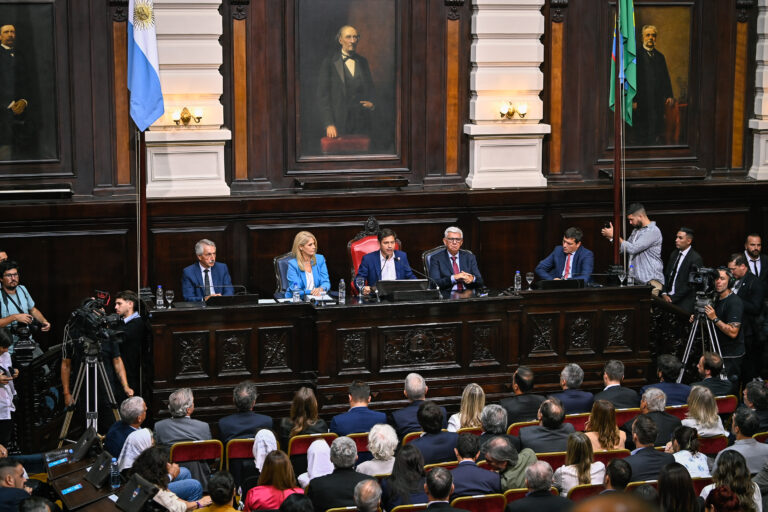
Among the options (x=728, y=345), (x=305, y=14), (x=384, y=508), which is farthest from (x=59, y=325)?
(x=728, y=345)

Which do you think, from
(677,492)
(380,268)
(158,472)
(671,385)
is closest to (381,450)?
(158,472)

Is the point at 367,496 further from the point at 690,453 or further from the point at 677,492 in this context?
the point at 690,453

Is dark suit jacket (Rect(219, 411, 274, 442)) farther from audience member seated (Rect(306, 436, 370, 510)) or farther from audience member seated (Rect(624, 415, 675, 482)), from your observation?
audience member seated (Rect(624, 415, 675, 482))

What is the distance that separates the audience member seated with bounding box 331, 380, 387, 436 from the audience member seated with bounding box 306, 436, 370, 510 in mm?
1243

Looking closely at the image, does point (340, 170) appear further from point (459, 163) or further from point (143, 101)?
point (143, 101)

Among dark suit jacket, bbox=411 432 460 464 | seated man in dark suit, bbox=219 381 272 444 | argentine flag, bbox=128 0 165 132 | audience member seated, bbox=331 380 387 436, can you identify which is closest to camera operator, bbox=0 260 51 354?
argentine flag, bbox=128 0 165 132

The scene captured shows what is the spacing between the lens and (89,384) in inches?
365

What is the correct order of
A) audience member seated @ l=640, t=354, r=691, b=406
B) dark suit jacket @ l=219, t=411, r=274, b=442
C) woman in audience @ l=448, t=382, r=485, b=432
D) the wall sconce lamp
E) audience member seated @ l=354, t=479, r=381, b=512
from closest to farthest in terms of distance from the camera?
1. audience member seated @ l=354, t=479, r=381, b=512
2. dark suit jacket @ l=219, t=411, r=274, b=442
3. woman in audience @ l=448, t=382, r=485, b=432
4. audience member seated @ l=640, t=354, r=691, b=406
5. the wall sconce lamp

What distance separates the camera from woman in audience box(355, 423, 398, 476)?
714cm

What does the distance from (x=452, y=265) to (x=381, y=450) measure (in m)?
4.29

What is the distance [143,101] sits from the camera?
1087 cm

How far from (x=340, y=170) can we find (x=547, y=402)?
5.74 m

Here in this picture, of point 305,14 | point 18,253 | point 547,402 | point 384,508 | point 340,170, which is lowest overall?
point 384,508

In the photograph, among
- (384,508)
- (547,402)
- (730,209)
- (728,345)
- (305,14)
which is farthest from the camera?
(730,209)
